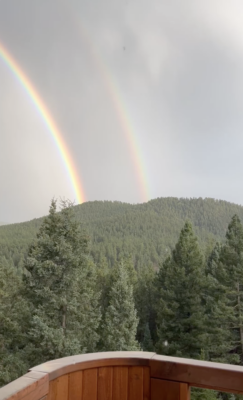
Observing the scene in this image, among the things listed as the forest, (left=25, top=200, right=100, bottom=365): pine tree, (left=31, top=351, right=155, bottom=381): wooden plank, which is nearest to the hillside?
the forest

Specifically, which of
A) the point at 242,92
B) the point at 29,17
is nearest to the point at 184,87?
the point at 242,92

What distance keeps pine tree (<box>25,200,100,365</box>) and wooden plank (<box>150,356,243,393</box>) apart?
28.6 ft

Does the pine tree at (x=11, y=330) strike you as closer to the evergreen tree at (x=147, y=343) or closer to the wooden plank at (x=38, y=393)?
the evergreen tree at (x=147, y=343)

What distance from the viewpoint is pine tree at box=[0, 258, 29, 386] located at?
10664 millimetres

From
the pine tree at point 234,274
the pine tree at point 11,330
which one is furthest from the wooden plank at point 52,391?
the pine tree at point 234,274

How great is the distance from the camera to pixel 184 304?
14750 mm

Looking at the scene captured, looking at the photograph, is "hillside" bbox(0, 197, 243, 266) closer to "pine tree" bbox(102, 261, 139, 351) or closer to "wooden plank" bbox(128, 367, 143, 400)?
"pine tree" bbox(102, 261, 139, 351)

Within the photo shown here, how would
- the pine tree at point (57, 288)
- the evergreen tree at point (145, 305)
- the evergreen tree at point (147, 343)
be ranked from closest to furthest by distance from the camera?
the pine tree at point (57, 288)
the evergreen tree at point (147, 343)
the evergreen tree at point (145, 305)

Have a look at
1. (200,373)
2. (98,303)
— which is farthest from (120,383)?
(98,303)

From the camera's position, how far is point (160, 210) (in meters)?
98.1

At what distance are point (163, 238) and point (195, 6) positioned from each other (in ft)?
217

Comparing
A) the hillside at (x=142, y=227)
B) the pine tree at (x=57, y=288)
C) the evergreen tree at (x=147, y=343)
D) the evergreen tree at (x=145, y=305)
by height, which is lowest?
the evergreen tree at (x=147, y=343)

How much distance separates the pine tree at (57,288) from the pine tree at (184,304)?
514 cm

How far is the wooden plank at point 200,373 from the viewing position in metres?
1.36
